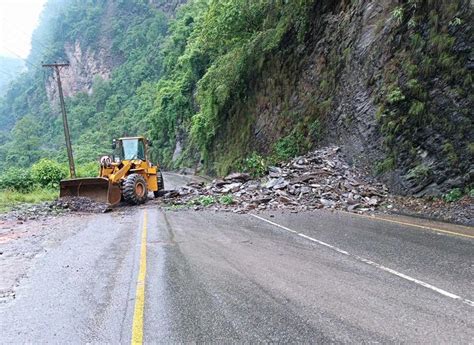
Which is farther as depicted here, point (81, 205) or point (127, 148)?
point (127, 148)

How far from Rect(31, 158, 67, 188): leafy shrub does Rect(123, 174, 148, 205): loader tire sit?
47.2ft

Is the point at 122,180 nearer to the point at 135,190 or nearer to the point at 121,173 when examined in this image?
the point at 121,173

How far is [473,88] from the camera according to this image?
11.8 metres

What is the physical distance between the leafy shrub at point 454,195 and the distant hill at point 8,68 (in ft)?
588

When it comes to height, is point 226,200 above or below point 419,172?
below

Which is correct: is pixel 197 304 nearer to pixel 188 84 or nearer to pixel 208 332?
pixel 208 332

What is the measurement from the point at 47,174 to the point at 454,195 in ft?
86.6

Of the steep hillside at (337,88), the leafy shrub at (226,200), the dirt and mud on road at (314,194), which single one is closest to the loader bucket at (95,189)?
the dirt and mud on road at (314,194)

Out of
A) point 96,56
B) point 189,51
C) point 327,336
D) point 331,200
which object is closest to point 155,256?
point 327,336

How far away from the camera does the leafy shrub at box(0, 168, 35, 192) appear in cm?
2719

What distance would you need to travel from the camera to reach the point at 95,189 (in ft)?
53.7

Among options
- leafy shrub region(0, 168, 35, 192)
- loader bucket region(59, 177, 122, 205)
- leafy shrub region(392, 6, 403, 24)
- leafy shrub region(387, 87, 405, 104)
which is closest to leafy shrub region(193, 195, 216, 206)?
loader bucket region(59, 177, 122, 205)

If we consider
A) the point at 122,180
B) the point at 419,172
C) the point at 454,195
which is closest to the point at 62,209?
the point at 122,180

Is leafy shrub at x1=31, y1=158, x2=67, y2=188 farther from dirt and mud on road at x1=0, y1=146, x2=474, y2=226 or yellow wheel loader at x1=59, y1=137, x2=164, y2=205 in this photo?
yellow wheel loader at x1=59, y1=137, x2=164, y2=205
